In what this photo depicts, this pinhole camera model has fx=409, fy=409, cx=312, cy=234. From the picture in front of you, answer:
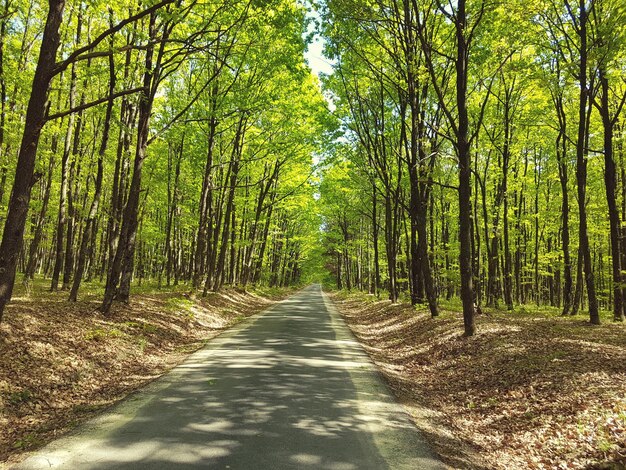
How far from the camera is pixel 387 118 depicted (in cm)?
2419

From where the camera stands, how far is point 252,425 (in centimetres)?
551

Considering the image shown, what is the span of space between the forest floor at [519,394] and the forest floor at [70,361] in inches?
202

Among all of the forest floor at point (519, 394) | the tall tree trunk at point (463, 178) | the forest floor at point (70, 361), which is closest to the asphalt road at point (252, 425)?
the forest floor at point (70, 361)

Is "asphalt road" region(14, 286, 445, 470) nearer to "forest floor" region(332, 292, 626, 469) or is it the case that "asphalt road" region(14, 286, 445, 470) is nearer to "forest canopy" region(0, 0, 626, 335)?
"forest floor" region(332, 292, 626, 469)

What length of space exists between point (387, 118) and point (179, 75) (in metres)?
13.6

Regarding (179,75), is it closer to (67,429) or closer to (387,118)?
(387,118)

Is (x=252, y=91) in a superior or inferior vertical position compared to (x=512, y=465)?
superior

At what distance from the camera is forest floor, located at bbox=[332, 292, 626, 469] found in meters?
5.14

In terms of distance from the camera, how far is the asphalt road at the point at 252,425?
4496 mm

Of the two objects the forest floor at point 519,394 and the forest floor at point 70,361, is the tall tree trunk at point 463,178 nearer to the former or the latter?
the forest floor at point 519,394

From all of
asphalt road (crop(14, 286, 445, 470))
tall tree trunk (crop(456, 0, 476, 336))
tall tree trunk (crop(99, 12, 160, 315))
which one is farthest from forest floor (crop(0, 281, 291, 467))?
tall tree trunk (crop(456, 0, 476, 336))

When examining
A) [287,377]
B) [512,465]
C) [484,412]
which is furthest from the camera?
[287,377]

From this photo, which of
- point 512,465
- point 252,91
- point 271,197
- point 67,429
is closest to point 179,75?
point 252,91

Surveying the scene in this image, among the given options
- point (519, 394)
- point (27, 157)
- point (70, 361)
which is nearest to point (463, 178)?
point (519, 394)
